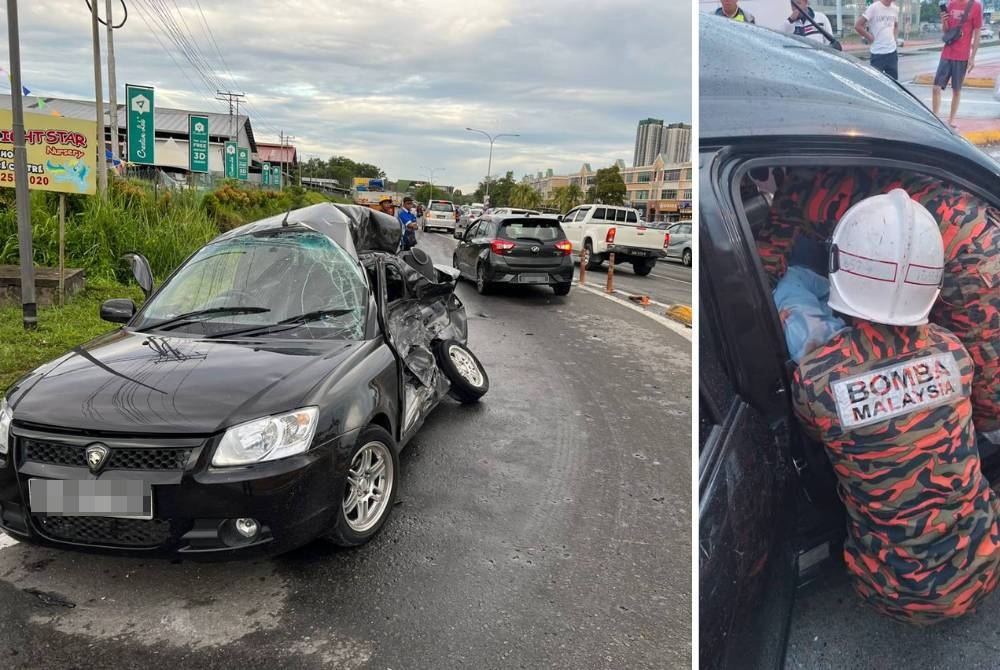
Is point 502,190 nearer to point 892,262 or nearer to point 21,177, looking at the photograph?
point 21,177

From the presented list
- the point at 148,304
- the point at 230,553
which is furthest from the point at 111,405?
the point at 148,304

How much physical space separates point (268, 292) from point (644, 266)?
53.5 feet

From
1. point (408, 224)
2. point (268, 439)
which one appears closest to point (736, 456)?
point (268, 439)

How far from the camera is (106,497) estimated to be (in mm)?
2662

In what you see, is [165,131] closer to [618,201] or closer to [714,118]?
[618,201]

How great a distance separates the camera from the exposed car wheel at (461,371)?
553 cm

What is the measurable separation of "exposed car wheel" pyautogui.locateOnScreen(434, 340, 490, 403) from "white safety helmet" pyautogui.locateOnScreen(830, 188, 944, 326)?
462 cm

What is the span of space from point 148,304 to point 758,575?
4002 mm

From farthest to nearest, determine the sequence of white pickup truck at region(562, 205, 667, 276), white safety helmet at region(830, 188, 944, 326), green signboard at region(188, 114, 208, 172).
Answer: green signboard at region(188, 114, 208, 172) → white pickup truck at region(562, 205, 667, 276) → white safety helmet at region(830, 188, 944, 326)

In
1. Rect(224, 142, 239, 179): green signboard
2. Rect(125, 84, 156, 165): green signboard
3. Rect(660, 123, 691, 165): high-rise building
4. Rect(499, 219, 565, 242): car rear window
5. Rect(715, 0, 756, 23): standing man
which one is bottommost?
Rect(660, 123, 691, 165): high-rise building

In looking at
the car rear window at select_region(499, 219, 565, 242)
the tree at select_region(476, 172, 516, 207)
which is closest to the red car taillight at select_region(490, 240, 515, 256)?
the car rear window at select_region(499, 219, 565, 242)

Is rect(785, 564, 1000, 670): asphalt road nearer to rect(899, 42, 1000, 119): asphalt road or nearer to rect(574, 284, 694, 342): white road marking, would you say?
rect(899, 42, 1000, 119): asphalt road

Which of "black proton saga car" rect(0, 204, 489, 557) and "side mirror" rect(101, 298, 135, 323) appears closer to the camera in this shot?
"black proton saga car" rect(0, 204, 489, 557)

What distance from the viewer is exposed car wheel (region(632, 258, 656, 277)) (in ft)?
63.2
